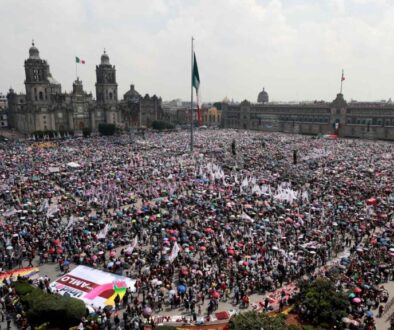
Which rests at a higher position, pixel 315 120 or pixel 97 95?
pixel 97 95

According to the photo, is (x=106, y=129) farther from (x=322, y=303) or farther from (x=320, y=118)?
(x=322, y=303)

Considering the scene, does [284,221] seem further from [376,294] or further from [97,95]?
[97,95]

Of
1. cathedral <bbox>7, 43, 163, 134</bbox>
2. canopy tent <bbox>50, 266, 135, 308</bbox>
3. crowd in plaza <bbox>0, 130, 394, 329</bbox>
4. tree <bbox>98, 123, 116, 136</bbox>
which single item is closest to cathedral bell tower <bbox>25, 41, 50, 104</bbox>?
cathedral <bbox>7, 43, 163, 134</bbox>

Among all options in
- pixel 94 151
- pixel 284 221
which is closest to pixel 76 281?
pixel 284 221

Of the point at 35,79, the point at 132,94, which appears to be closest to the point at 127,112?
the point at 132,94

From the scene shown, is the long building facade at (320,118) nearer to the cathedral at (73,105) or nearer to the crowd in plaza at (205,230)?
the cathedral at (73,105)

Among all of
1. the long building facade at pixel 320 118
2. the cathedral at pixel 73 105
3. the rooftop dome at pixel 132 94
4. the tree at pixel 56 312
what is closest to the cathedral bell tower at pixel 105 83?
the cathedral at pixel 73 105

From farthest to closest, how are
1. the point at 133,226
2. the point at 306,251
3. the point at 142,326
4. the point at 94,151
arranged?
the point at 94,151
the point at 133,226
the point at 306,251
the point at 142,326
